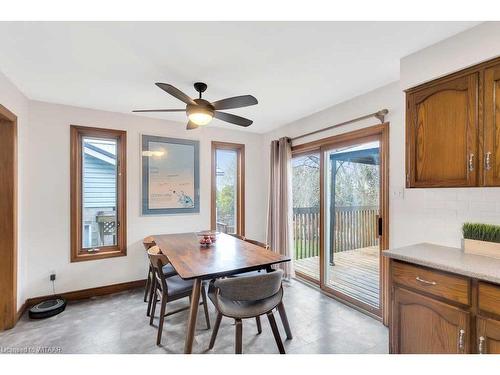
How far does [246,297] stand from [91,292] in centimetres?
245

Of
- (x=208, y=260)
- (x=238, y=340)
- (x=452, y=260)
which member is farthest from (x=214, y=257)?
(x=452, y=260)

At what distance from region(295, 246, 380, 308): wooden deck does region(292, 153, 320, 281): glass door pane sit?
0.97 ft

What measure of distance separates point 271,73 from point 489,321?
7.27ft

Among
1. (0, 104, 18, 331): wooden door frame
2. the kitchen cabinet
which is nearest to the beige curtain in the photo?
the kitchen cabinet

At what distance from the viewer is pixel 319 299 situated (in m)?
3.01

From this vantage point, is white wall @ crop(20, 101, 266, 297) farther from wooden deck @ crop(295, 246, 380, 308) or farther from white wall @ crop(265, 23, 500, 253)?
white wall @ crop(265, 23, 500, 253)

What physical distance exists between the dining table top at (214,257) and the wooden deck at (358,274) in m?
1.28

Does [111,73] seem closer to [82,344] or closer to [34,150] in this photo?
[34,150]

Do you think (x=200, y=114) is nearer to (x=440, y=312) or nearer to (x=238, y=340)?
(x=238, y=340)

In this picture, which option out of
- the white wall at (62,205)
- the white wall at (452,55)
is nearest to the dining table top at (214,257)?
the white wall at (62,205)

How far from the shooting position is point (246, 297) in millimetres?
1746

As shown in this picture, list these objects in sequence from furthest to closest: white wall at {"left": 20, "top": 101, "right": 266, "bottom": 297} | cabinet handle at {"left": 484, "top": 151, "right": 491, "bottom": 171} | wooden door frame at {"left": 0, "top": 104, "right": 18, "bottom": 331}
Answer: white wall at {"left": 20, "top": 101, "right": 266, "bottom": 297} → wooden door frame at {"left": 0, "top": 104, "right": 18, "bottom": 331} → cabinet handle at {"left": 484, "top": 151, "right": 491, "bottom": 171}

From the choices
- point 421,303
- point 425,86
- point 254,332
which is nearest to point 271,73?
point 425,86

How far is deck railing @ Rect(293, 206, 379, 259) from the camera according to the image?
9.17 ft
